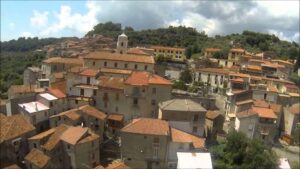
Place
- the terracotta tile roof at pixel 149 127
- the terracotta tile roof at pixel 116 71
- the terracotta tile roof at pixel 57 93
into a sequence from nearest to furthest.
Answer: the terracotta tile roof at pixel 149 127 < the terracotta tile roof at pixel 57 93 < the terracotta tile roof at pixel 116 71

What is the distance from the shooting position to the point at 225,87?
57.3 meters

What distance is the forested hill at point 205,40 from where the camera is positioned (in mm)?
91688

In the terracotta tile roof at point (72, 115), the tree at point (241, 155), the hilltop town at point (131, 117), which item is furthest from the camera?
the terracotta tile roof at point (72, 115)

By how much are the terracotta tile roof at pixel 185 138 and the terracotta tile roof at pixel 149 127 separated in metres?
1.04

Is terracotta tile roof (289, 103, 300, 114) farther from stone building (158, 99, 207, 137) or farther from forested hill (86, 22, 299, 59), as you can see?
forested hill (86, 22, 299, 59)

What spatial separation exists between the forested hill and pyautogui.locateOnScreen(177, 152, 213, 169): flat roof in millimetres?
57192

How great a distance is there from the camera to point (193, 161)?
31422mm

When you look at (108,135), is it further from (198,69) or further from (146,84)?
(198,69)

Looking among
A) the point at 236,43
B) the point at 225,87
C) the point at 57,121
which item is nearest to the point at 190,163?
the point at 57,121

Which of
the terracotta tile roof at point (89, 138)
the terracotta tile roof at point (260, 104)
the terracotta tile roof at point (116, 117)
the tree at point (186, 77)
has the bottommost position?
the terracotta tile roof at point (89, 138)

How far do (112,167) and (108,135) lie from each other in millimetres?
9562

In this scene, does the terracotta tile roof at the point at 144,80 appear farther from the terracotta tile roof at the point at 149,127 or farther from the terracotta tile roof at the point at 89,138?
Result: the terracotta tile roof at the point at 89,138

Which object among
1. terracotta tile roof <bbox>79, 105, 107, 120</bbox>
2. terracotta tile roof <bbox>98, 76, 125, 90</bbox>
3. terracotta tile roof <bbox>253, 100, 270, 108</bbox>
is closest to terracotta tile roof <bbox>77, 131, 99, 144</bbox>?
terracotta tile roof <bbox>79, 105, 107, 120</bbox>

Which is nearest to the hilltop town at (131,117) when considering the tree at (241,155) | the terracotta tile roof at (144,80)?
the terracotta tile roof at (144,80)
